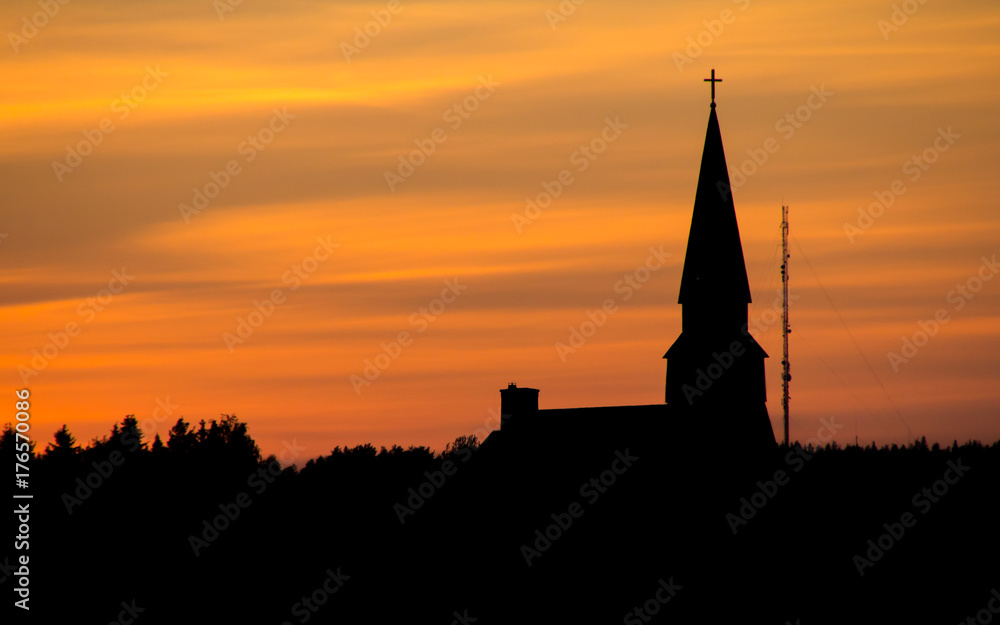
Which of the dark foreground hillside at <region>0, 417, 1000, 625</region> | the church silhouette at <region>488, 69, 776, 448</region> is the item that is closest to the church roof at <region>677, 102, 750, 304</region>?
the church silhouette at <region>488, 69, 776, 448</region>

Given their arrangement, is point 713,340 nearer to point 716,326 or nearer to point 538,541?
point 716,326

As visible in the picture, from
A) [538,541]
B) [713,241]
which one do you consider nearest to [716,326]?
[713,241]

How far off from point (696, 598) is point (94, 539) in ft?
70.4

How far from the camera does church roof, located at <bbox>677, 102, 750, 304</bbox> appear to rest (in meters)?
64.2

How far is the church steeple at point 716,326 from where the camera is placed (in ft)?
210

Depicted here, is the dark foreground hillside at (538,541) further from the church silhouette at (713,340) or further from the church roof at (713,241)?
the church roof at (713,241)

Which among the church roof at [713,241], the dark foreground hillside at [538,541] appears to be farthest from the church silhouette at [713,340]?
the dark foreground hillside at [538,541]

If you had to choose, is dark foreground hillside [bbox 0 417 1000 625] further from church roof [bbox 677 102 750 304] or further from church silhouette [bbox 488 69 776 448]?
church roof [bbox 677 102 750 304]

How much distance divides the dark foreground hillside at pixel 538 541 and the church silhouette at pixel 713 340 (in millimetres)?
14765

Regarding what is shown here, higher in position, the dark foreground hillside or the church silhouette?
the church silhouette

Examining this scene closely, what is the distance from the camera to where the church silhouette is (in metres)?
64.1

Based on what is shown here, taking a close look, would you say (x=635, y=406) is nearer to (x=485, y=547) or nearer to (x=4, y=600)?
(x=485, y=547)

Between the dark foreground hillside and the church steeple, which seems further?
the church steeple

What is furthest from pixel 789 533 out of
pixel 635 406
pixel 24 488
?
pixel 635 406
